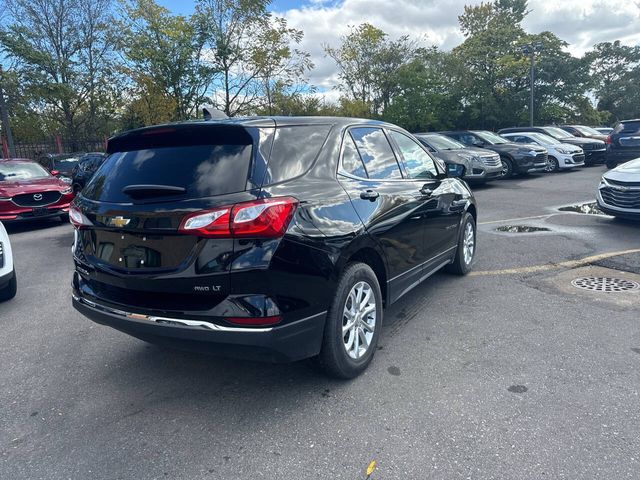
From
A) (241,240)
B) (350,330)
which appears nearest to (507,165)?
(350,330)

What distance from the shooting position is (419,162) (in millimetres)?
4477

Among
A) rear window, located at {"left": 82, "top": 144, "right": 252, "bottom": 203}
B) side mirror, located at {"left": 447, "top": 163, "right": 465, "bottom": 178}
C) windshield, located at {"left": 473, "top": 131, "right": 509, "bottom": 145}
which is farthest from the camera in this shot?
windshield, located at {"left": 473, "top": 131, "right": 509, "bottom": 145}

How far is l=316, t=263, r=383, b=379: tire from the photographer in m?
2.92

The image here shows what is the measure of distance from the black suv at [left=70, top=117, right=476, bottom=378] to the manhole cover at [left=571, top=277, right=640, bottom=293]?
266 cm

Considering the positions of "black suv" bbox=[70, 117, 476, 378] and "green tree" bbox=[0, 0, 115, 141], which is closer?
"black suv" bbox=[70, 117, 476, 378]

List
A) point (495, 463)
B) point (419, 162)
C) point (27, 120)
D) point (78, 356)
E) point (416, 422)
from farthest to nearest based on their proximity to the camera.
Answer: point (27, 120), point (419, 162), point (78, 356), point (416, 422), point (495, 463)

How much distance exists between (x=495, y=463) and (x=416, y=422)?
0.49m

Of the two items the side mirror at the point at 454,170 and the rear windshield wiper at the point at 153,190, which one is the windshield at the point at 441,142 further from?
the rear windshield wiper at the point at 153,190

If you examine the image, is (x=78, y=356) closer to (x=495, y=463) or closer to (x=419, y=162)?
(x=495, y=463)

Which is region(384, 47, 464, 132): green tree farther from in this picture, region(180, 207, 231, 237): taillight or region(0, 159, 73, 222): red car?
region(180, 207, 231, 237): taillight

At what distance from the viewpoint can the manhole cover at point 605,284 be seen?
4.77 meters

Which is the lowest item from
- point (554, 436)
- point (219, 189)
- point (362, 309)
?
point (554, 436)

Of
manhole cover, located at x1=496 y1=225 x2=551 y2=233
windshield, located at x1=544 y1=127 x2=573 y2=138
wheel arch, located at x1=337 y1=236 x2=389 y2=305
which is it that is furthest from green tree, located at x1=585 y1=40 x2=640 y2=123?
wheel arch, located at x1=337 y1=236 x2=389 y2=305

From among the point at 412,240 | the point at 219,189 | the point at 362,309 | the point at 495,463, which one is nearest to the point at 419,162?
the point at 412,240
